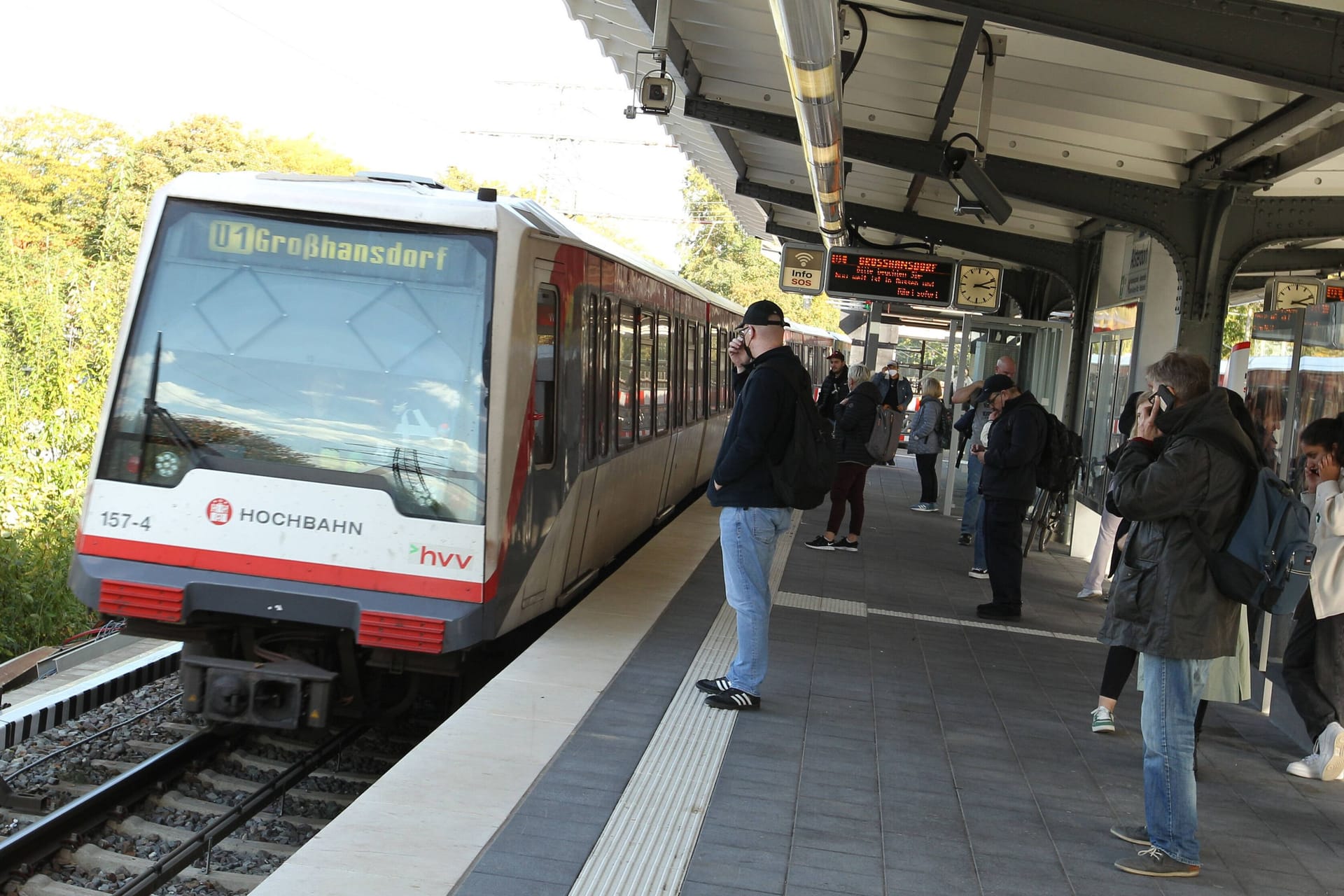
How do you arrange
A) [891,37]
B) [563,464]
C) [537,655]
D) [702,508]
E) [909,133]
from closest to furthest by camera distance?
[537,655], [563,464], [891,37], [909,133], [702,508]

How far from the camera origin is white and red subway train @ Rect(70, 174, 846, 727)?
6.50 metres

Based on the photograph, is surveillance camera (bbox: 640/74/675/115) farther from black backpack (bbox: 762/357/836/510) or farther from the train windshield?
black backpack (bbox: 762/357/836/510)

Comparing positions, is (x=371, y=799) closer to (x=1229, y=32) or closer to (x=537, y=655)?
(x=537, y=655)

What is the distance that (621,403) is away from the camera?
10133 mm

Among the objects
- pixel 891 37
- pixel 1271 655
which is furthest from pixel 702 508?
pixel 1271 655

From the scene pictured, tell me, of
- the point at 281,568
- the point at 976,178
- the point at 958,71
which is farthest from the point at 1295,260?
the point at 281,568

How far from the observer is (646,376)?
1134 cm

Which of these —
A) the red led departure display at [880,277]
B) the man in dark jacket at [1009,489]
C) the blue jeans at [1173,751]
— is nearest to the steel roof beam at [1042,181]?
the man in dark jacket at [1009,489]

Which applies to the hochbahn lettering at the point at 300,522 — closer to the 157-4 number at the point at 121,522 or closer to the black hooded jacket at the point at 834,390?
the 157-4 number at the point at 121,522

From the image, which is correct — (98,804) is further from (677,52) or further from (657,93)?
(677,52)

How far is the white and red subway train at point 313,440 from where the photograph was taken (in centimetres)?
650

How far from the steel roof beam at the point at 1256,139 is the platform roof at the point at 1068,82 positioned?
17 mm

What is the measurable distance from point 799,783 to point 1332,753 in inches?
111

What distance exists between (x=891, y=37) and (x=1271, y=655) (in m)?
5.01
